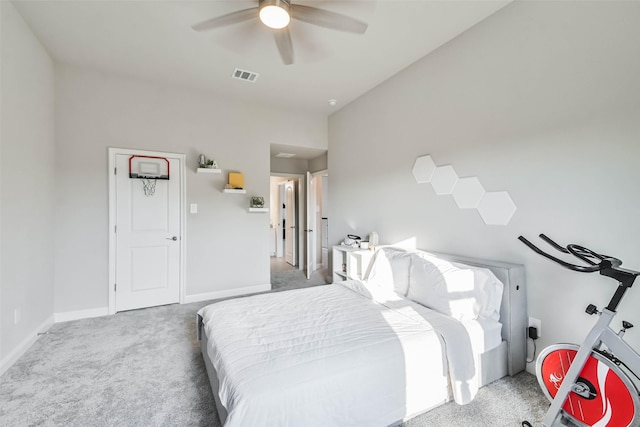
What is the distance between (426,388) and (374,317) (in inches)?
20.5

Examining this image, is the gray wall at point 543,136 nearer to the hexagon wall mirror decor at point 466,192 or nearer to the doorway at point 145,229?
the hexagon wall mirror decor at point 466,192

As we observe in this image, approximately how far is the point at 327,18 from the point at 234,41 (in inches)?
46.0

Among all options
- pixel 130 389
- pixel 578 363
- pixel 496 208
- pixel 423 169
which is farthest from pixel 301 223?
pixel 578 363

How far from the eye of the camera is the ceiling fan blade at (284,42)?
6.93ft

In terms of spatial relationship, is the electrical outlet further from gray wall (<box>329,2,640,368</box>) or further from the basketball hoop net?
the basketball hoop net

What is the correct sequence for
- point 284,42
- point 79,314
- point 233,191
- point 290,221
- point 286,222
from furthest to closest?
point 286,222 < point 290,221 < point 233,191 < point 79,314 < point 284,42

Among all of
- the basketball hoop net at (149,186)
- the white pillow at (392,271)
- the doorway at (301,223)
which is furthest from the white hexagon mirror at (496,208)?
the basketball hoop net at (149,186)

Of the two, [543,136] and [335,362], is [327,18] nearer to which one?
[543,136]

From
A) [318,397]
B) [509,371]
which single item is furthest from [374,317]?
[509,371]

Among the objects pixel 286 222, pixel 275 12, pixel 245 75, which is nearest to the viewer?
pixel 275 12

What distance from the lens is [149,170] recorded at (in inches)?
143

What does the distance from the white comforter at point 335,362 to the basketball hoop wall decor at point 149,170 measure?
2207mm

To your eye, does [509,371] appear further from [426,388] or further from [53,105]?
[53,105]

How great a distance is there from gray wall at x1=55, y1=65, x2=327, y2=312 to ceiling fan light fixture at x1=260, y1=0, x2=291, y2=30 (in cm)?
234
